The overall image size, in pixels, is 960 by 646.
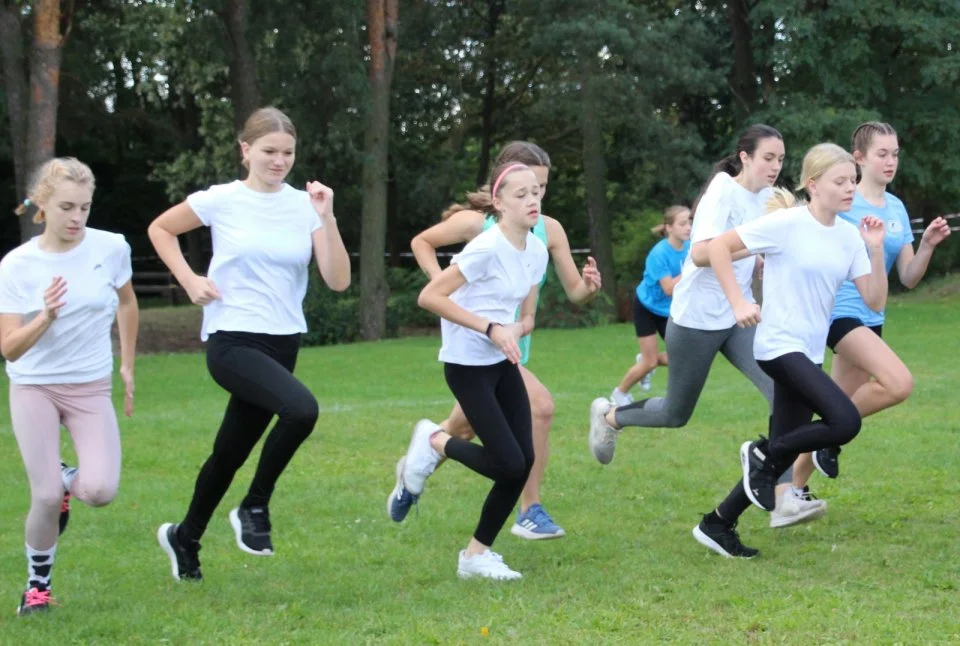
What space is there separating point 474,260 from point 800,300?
159 centimetres

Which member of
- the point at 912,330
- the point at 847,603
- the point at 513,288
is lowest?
the point at 912,330

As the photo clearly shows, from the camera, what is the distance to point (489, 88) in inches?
1334

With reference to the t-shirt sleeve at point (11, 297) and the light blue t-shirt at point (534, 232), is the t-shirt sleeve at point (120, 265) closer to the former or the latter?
the t-shirt sleeve at point (11, 297)

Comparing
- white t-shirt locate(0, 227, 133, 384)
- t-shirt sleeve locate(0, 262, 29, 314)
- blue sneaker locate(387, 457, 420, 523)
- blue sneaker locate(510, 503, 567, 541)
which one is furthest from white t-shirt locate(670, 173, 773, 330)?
t-shirt sleeve locate(0, 262, 29, 314)

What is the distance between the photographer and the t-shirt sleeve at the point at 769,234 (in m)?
6.41

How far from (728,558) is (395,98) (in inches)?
1038

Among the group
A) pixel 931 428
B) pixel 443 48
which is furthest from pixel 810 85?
pixel 931 428

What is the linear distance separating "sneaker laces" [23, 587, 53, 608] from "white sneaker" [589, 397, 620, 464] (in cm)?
362

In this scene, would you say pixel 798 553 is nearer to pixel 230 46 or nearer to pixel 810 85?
pixel 230 46

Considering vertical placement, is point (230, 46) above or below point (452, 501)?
above

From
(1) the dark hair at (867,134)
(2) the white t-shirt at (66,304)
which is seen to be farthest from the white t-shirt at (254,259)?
(1) the dark hair at (867,134)

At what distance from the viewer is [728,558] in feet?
21.6

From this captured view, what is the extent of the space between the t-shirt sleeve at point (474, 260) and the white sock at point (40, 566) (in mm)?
2208

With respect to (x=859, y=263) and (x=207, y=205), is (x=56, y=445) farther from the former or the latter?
(x=859, y=263)
